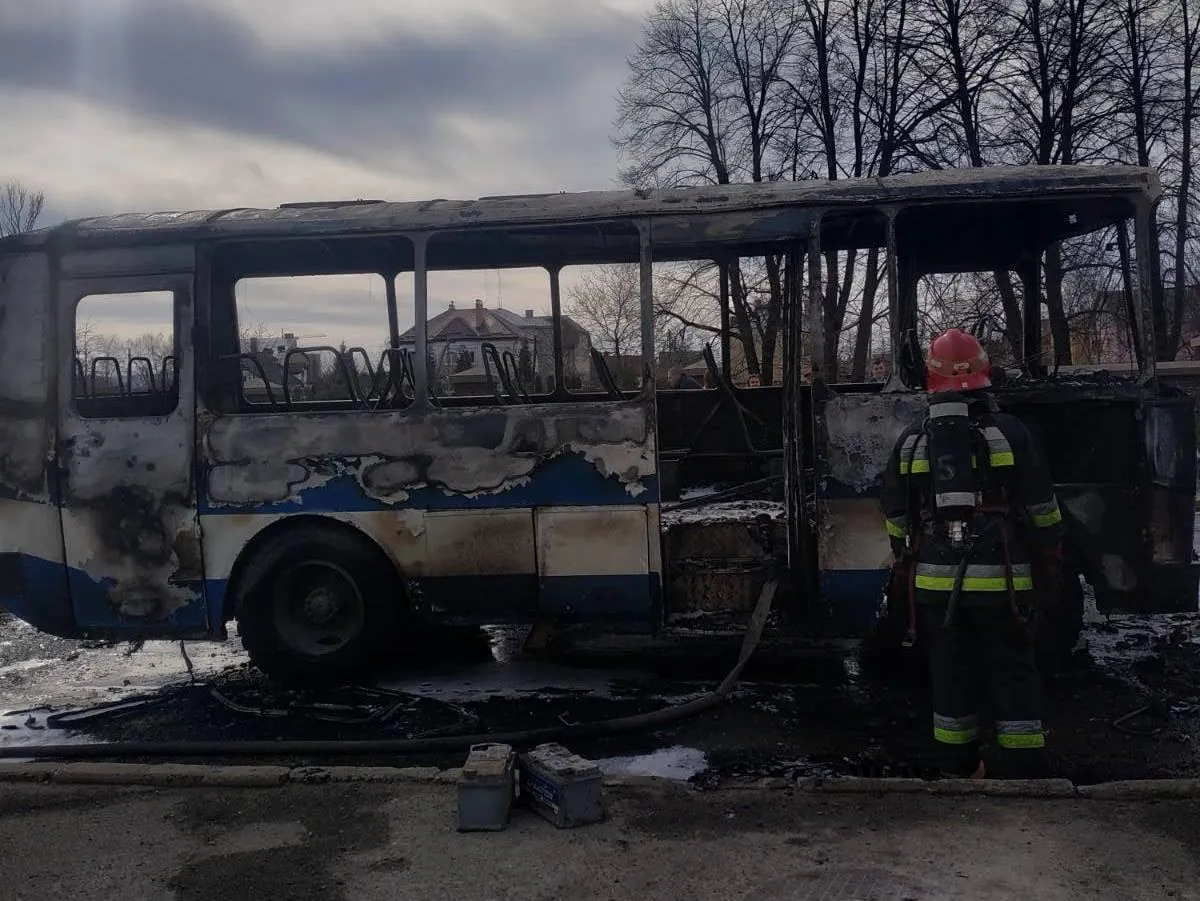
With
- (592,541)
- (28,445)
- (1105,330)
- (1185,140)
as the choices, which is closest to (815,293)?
(592,541)

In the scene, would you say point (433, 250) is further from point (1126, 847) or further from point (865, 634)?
point (1126, 847)

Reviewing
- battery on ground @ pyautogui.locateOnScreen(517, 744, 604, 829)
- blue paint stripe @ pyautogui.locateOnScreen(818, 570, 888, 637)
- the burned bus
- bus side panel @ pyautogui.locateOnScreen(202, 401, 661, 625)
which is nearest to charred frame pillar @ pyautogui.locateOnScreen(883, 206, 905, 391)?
the burned bus

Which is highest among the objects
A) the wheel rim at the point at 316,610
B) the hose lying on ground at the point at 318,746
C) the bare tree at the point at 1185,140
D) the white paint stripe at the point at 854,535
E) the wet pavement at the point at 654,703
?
the bare tree at the point at 1185,140

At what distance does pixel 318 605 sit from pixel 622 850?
313cm

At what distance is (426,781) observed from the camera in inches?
175

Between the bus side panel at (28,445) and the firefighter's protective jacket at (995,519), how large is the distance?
16.3ft

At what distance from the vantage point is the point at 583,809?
394 centimetres

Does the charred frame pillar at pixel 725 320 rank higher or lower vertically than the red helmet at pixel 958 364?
higher

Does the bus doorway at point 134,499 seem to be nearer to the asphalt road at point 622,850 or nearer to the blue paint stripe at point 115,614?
the blue paint stripe at point 115,614

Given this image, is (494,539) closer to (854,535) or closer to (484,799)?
(854,535)

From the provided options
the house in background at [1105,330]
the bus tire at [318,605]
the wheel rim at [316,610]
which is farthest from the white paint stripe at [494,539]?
the house in background at [1105,330]

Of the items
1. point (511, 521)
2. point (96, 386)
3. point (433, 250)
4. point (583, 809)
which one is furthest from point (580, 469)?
point (96, 386)

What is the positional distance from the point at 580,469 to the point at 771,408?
2914mm

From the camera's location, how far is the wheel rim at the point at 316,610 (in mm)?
6266
